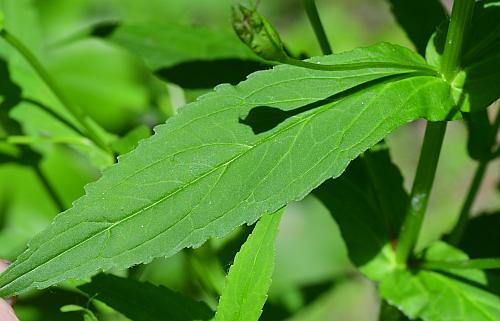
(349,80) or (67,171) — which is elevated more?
(67,171)

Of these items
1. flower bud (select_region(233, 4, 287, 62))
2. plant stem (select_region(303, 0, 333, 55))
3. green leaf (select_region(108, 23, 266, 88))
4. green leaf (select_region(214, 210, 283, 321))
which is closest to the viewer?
flower bud (select_region(233, 4, 287, 62))

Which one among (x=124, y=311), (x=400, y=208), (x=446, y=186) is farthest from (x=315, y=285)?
(x=446, y=186)

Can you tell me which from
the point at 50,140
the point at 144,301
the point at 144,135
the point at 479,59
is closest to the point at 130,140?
the point at 144,135

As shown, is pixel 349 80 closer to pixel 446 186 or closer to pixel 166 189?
pixel 166 189

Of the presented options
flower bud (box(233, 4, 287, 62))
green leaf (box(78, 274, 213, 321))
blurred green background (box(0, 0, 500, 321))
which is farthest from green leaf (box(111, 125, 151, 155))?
flower bud (box(233, 4, 287, 62))

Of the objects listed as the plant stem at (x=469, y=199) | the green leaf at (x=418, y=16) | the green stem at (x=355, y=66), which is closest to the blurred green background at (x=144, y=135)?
the green stem at (x=355, y=66)

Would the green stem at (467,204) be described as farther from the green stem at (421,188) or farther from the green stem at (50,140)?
the green stem at (50,140)

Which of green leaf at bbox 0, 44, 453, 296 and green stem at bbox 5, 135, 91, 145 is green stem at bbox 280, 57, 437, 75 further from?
green stem at bbox 5, 135, 91, 145
